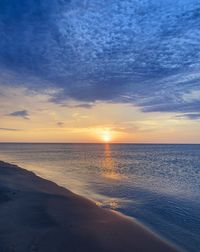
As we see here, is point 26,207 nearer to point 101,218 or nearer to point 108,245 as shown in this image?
point 101,218

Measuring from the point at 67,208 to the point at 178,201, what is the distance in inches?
433

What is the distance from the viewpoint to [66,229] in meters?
15.2

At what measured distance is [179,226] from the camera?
17.9 metres

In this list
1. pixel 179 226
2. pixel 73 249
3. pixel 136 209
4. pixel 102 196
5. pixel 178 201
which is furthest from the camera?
pixel 102 196

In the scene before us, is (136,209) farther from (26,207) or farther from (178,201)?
(26,207)

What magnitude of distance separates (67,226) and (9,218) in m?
3.72

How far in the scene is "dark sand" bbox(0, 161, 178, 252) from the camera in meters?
13.0

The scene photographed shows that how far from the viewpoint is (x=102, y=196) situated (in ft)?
88.2

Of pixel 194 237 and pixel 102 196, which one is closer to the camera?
pixel 194 237

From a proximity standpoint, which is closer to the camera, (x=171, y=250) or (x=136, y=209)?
(x=171, y=250)

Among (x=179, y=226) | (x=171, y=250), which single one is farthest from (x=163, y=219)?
(x=171, y=250)

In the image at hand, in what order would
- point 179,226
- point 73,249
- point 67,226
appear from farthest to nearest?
point 179,226 → point 67,226 → point 73,249

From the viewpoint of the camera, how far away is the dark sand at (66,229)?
13.0m

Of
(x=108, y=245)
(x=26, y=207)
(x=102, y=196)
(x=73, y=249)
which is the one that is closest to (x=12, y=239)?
(x=73, y=249)
